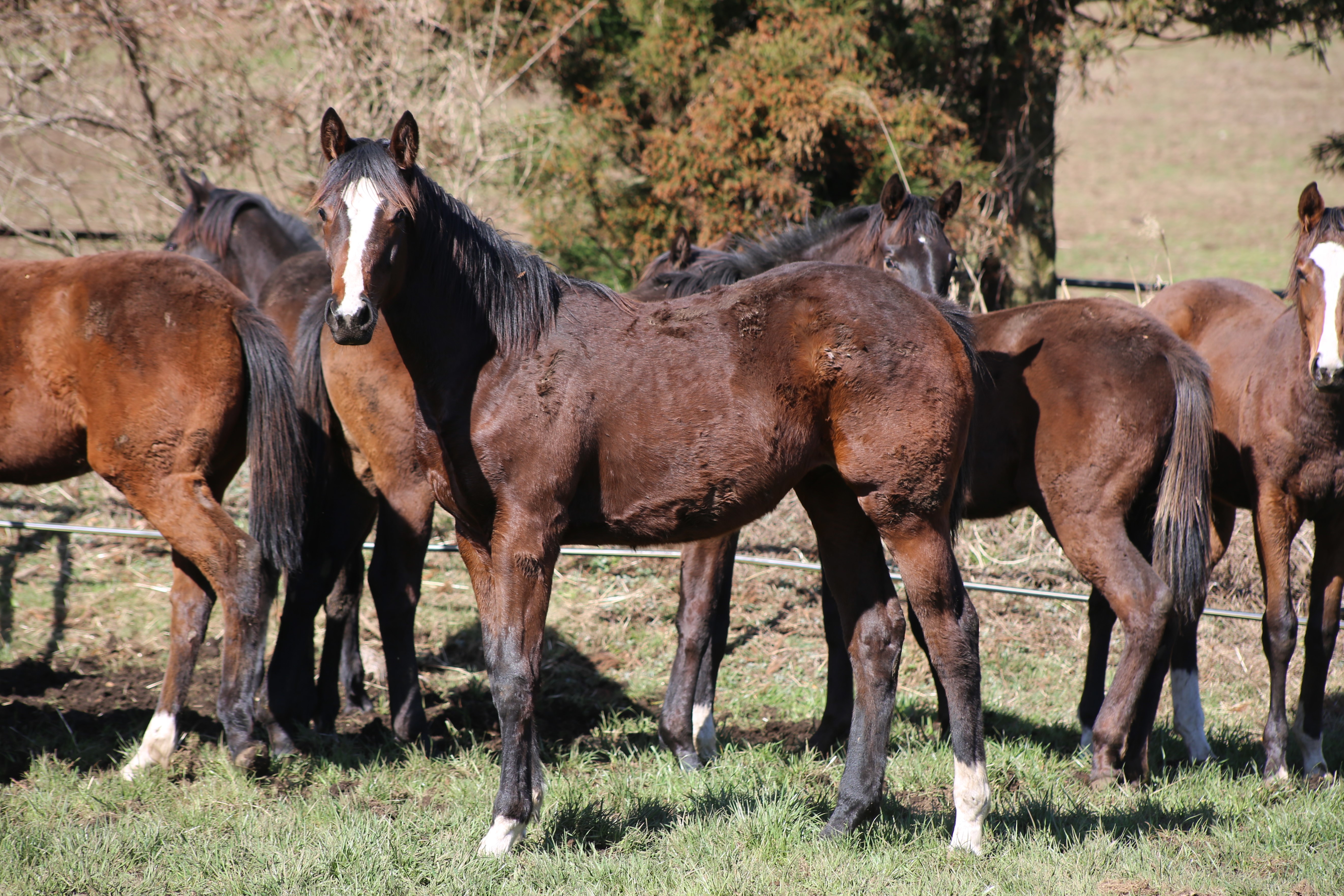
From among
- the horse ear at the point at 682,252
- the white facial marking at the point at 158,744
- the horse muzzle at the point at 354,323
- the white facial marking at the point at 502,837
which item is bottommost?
the white facial marking at the point at 158,744

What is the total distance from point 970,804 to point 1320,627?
2.59 m

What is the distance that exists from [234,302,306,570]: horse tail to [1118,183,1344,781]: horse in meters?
3.91

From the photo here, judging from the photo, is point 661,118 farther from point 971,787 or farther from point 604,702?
point 971,787

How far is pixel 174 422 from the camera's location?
171 inches

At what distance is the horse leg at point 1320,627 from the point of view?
16.0 feet

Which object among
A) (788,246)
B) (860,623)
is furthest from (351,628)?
(788,246)

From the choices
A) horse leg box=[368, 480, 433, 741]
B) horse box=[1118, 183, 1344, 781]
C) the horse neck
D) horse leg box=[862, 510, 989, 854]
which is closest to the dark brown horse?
horse leg box=[368, 480, 433, 741]

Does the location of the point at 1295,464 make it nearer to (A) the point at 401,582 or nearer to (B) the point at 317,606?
(A) the point at 401,582

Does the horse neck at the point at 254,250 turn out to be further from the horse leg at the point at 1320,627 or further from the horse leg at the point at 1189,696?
the horse leg at the point at 1320,627

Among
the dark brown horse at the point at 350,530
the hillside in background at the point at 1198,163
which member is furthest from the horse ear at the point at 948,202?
the hillside in background at the point at 1198,163

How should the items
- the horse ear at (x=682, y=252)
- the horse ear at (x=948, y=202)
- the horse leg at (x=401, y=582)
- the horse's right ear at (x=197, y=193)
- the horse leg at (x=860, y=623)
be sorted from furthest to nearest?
the horse's right ear at (x=197, y=193) < the horse ear at (x=682, y=252) < the horse ear at (x=948, y=202) < the horse leg at (x=401, y=582) < the horse leg at (x=860, y=623)

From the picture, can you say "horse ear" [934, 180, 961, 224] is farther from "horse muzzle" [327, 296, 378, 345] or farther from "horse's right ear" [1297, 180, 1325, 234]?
"horse muzzle" [327, 296, 378, 345]

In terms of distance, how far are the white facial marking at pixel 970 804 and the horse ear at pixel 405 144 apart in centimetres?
279

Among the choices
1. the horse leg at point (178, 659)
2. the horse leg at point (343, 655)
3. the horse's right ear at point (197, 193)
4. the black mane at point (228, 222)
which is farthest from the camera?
the horse's right ear at point (197, 193)
